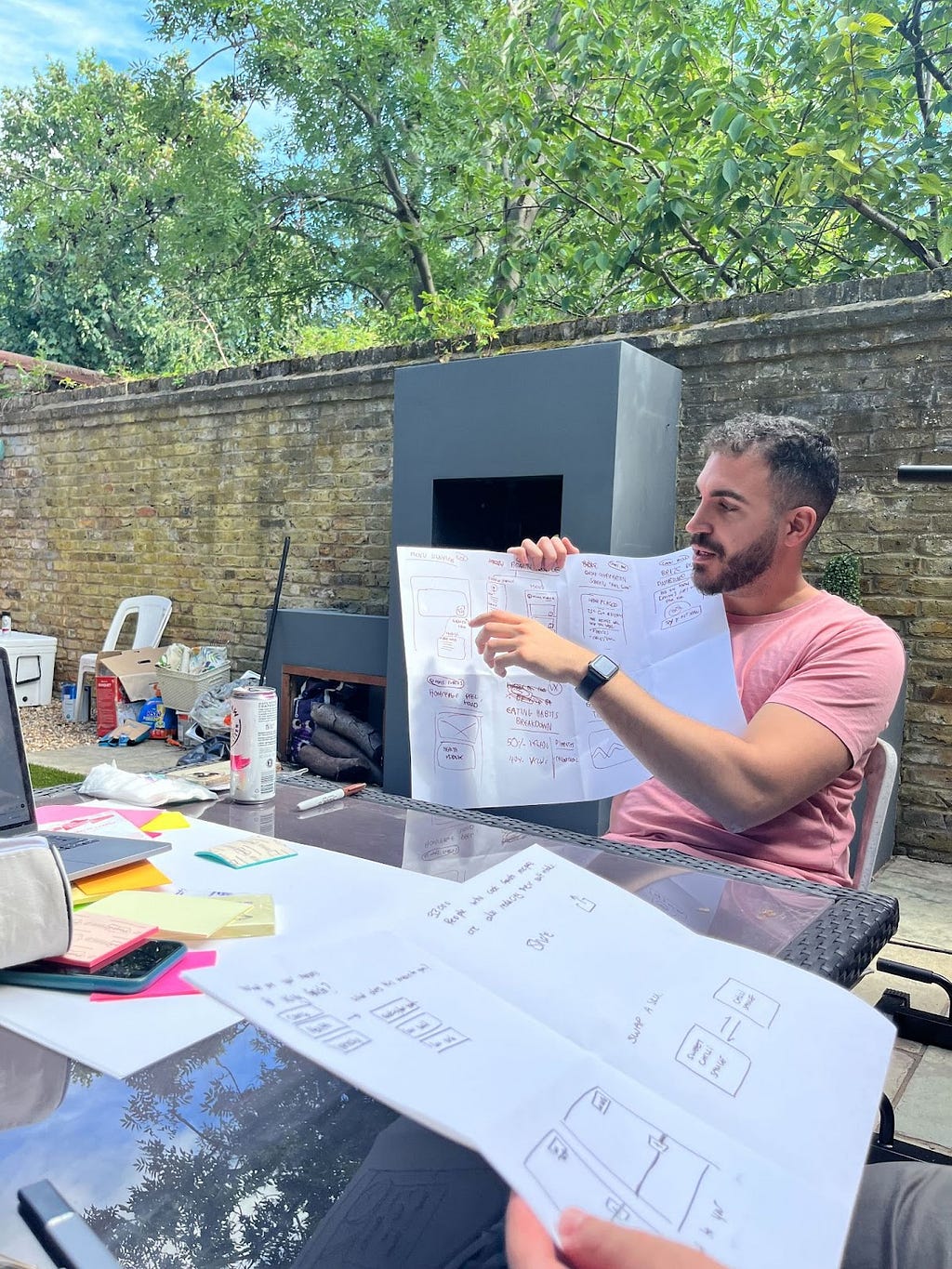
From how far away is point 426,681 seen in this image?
5.32ft

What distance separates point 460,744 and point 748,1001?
3.22ft

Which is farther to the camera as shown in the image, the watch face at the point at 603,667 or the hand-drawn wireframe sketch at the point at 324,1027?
the watch face at the point at 603,667

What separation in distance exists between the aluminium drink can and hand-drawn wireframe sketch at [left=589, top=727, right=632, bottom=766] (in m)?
0.59

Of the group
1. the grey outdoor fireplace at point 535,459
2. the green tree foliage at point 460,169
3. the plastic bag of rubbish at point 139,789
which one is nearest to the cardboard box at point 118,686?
the grey outdoor fireplace at point 535,459

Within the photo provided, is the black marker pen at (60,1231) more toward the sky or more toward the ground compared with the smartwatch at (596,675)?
more toward the ground

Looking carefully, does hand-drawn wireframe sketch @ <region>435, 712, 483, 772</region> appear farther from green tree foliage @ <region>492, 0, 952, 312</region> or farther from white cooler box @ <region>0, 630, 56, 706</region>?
white cooler box @ <region>0, 630, 56, 706</region>

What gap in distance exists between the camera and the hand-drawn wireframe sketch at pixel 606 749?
1639mm

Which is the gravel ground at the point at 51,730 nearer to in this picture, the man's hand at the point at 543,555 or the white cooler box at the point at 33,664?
the white cooler box at the point at 33,664

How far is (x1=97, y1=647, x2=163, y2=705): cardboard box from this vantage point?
609 centimetres

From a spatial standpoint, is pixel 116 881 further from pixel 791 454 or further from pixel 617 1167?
pixel 791 454

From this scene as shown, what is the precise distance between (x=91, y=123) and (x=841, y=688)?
15.1m

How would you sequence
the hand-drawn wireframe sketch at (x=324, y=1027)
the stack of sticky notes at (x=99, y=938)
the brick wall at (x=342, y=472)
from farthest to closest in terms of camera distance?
the brick wall at (x=342, y=472), the stack of sticky notes at (x=99, y=938), the hand-drawn wireframe sketch at (x=324, y=1027)

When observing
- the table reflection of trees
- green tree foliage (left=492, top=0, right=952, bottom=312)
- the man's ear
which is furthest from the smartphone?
green tree foliage (left=492, top=0, right=952, bottom=312)

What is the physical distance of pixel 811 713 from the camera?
1.49 meters
